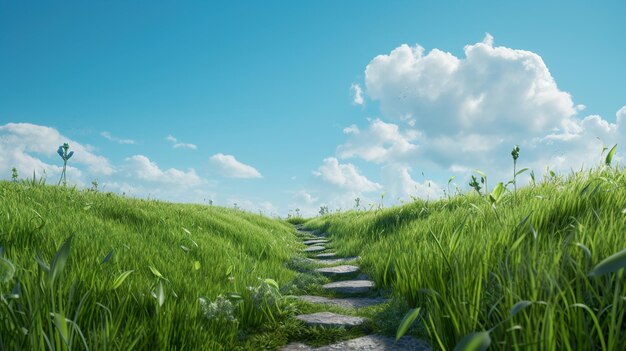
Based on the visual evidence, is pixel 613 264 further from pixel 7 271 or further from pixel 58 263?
pixel 7 271

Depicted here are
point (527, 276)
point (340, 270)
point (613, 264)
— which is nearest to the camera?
point (613, 264)

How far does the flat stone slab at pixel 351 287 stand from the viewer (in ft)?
18.7

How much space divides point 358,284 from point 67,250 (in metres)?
4.42

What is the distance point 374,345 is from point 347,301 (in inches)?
77.5

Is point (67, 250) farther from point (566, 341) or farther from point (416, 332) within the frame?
point (416, 332)

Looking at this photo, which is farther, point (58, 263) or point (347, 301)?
point (347, 301)

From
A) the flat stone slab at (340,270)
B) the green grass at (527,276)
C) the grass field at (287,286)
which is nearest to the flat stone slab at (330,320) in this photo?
the grass field at (287,286)

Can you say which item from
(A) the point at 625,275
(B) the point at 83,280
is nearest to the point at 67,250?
(B) the point at 83,280

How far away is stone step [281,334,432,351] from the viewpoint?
10.5 ft

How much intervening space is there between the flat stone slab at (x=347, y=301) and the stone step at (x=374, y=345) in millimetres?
1432

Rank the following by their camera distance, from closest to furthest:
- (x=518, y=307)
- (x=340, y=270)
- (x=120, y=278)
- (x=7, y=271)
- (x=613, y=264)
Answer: (x=613, y=264) → (x=518, y=307) → (x=7, y=271) → (x=120, y=278) → (x=340, y=270)

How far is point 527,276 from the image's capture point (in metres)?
2.41

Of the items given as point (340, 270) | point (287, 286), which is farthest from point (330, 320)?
point (340, 270)

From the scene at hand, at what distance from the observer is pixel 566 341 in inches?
75.0
